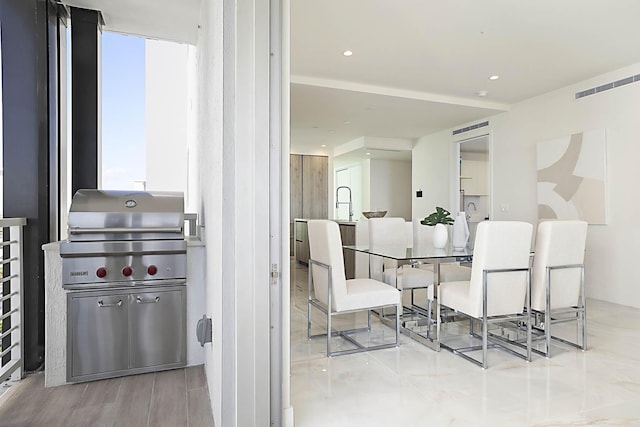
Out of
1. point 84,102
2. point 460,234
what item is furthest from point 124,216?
point 460,234

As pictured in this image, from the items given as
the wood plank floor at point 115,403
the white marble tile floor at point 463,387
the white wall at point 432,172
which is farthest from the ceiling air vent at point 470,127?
the wood plank floor at point 115,403

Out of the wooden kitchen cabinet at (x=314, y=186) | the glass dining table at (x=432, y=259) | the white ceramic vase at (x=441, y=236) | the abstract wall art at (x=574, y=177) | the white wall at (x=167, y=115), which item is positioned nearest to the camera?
the glass dining table at (x=432, y=259)

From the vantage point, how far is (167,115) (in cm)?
584

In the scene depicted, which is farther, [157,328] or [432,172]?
[432,172]

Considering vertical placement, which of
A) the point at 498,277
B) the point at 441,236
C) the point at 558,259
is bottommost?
the point at 498,277

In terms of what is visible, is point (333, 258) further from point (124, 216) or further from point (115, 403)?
point (115, 403)

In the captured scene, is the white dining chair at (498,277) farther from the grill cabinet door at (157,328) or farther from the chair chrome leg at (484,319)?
the grill cabinet door at (157,328)

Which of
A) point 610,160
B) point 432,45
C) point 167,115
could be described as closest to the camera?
point 432,45

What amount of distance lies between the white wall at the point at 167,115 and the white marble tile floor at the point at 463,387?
3929mm

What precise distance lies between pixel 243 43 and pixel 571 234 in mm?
2652

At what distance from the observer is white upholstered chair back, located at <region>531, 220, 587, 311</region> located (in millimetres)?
2717

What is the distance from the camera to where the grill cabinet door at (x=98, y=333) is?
2209 mm

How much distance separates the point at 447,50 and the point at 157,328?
3616mm

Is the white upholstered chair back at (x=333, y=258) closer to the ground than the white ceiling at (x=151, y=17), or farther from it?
closer to the ground
